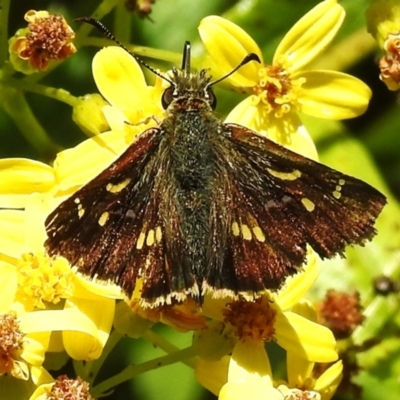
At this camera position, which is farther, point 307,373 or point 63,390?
point 307,373

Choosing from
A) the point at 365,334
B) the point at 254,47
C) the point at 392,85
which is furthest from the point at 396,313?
the point at 254,47

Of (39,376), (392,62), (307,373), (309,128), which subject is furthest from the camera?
(309,128)

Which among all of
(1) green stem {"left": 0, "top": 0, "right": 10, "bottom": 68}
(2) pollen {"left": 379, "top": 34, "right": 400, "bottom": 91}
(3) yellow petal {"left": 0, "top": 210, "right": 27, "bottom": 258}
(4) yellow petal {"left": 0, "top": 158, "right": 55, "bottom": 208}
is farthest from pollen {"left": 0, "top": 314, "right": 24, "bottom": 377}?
(2) pollen {"left": 379, "top": 34, "right": 400, "bottom": 91}

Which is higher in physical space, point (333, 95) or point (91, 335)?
point (333, 95)

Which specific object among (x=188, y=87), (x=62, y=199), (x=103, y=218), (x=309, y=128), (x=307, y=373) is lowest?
(x=307, y=373)

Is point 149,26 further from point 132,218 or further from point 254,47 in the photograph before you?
point 132,218

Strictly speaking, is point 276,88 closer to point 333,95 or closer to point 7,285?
point 333,95

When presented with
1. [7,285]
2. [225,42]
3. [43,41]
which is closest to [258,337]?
[7,285]
